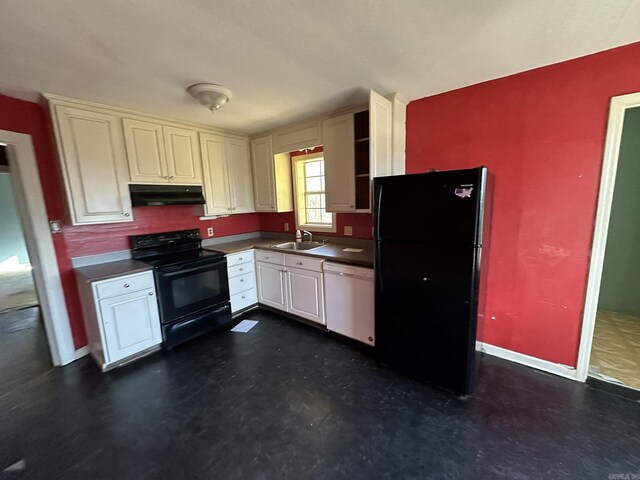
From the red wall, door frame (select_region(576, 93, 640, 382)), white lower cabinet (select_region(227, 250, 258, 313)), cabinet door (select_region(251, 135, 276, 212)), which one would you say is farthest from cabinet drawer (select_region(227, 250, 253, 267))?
door frame (select_region(576, 93, 640, 382))

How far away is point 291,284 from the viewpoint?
120 inches

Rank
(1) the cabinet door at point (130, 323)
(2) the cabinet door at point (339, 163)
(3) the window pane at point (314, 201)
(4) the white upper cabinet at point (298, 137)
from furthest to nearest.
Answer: (3) the window pane at point (314, 201) < (4) the white upper cabinet at point (298, 137) < (2) the cabinet door at point (339, 163) < (1) the cabinet door at point (130, 323)

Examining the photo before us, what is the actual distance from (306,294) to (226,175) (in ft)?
6.17

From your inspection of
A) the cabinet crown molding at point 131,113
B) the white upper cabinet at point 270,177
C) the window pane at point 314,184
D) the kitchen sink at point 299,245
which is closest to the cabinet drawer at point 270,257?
the kitchen sink at point 299,245

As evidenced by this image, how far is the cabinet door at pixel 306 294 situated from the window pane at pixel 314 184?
1.21 m

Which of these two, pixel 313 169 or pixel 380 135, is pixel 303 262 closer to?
pixel 313 169

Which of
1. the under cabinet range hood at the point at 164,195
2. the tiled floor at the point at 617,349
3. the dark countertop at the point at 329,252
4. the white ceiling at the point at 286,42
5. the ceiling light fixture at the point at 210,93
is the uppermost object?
the white ceiling at the point at 286,42

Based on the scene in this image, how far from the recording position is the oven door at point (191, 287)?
2.55 metres

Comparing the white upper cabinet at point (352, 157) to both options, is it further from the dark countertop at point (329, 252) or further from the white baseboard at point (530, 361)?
the white baseboard at point (530, 361)

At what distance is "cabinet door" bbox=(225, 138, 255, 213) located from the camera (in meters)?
3.42

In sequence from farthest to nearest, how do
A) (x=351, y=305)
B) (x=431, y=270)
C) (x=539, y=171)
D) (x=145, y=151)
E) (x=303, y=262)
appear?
(x=303, y=262) < (x=145, y=151) < (x=351, y=305) < (x=539, y=171) < (x=431, y=270)

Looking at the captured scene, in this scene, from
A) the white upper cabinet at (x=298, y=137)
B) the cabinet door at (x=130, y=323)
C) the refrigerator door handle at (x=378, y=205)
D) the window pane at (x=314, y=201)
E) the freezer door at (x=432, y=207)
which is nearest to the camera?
the freezer door at (x=432, y=207)

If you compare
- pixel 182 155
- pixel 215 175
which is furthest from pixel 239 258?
pixel 182 155

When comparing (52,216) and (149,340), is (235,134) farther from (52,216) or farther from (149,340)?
(149,340)
